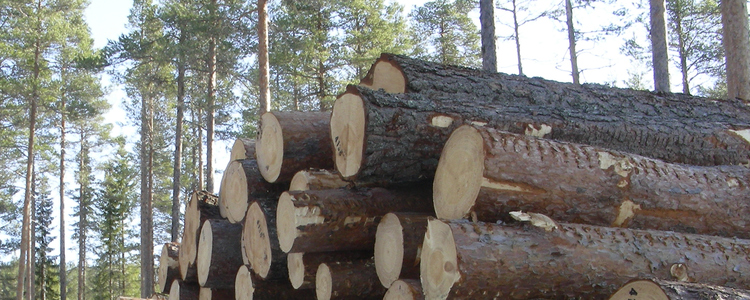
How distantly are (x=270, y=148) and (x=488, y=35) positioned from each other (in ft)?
25.8

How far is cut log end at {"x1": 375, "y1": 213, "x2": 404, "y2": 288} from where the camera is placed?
3.23 metres

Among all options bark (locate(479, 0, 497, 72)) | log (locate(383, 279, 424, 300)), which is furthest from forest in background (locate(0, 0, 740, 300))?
log (locate(383, 279, 424, 300))

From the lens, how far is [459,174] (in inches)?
118

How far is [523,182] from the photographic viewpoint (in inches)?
116

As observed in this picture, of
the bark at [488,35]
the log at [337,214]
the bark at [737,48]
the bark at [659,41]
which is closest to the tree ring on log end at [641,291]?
the log at [337,214]

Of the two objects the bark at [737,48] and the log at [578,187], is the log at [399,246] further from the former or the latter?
the bark at [737,48]

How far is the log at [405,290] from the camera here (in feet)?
9.64

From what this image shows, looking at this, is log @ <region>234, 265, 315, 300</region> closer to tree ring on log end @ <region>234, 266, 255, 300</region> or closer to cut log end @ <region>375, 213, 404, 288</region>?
tree ring on log end @ <region>234, 266, 255, 300</region>

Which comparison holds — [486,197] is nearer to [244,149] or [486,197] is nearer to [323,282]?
[323,282]

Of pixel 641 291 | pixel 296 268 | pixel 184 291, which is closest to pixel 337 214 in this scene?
pixel 296 268

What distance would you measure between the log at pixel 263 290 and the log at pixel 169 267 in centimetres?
180

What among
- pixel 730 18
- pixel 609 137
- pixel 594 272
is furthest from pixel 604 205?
pixel 730 18

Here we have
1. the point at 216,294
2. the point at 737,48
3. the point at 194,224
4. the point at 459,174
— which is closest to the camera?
the point at 459,174

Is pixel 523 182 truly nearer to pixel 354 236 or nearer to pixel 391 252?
pixel 391 252
